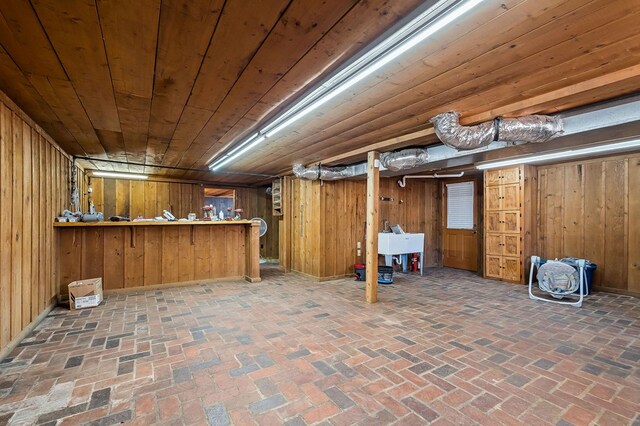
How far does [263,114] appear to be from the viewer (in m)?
2.98

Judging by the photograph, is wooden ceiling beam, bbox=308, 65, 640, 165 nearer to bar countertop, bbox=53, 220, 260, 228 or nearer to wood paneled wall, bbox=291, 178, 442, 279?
wood paneled wall, bbox=291, 178, 442, 279

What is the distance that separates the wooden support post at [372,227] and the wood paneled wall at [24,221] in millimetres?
3873

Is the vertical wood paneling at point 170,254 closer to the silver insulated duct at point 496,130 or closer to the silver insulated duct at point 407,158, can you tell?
the silver insulated duct at point 407,158

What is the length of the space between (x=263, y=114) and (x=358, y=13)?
1.69 meters

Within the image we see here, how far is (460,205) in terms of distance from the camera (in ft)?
23.7

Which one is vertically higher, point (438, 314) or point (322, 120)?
point (322, 120)

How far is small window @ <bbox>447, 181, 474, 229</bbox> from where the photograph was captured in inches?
277

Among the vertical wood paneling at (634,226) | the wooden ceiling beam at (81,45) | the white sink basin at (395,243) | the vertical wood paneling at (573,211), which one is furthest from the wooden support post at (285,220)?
the vertical wood paneling at (634,226)

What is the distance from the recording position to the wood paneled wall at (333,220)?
5875mm

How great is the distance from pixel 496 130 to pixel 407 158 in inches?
55.6

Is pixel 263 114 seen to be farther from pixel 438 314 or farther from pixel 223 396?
pixel 438 314

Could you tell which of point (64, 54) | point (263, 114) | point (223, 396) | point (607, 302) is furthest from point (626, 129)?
point (64, 54)

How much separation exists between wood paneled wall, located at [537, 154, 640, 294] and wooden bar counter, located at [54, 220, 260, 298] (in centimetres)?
574

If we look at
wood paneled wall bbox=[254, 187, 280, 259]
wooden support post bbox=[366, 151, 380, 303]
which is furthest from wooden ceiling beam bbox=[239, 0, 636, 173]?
wood paneled wall bbox=[254, 187, 280, 259]
